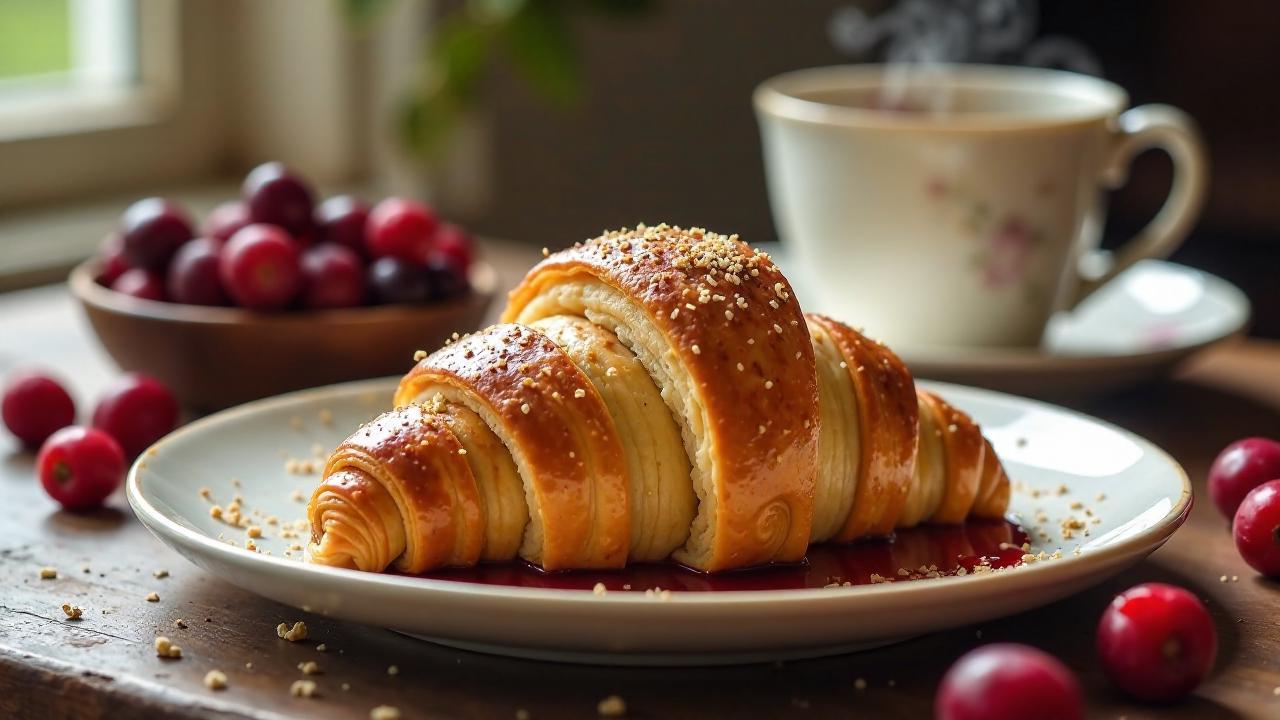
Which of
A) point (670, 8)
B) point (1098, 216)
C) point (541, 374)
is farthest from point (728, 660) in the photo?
point (670, 8)

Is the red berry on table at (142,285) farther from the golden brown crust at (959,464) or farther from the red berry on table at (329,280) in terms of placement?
the golden brown crust at (959,464)

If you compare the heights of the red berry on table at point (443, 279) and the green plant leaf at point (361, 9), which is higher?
the green plant leaf at point (361, 9)

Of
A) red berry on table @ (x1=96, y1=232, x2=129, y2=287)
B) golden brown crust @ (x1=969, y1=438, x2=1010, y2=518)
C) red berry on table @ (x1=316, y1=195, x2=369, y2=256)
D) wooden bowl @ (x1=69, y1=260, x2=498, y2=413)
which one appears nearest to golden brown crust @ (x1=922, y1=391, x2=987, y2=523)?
golden brown crust @ (x1=969, y1=438, x2=1010, y2=518)

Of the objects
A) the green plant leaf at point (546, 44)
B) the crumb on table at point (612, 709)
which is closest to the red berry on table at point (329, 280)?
the crumb on table at point (612, 709)

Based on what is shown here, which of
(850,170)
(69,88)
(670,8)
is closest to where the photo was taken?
(850,170)

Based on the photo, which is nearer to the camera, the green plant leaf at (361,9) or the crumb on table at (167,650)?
the crumb on table at (167,650)

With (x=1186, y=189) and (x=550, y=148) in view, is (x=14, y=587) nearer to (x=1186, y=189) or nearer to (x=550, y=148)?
(x=1186, y=189)

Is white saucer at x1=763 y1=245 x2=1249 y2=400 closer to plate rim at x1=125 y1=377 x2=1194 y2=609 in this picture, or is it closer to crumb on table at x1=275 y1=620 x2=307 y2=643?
plate rim at x1=125 y1=377 x2=1194 y2=609
